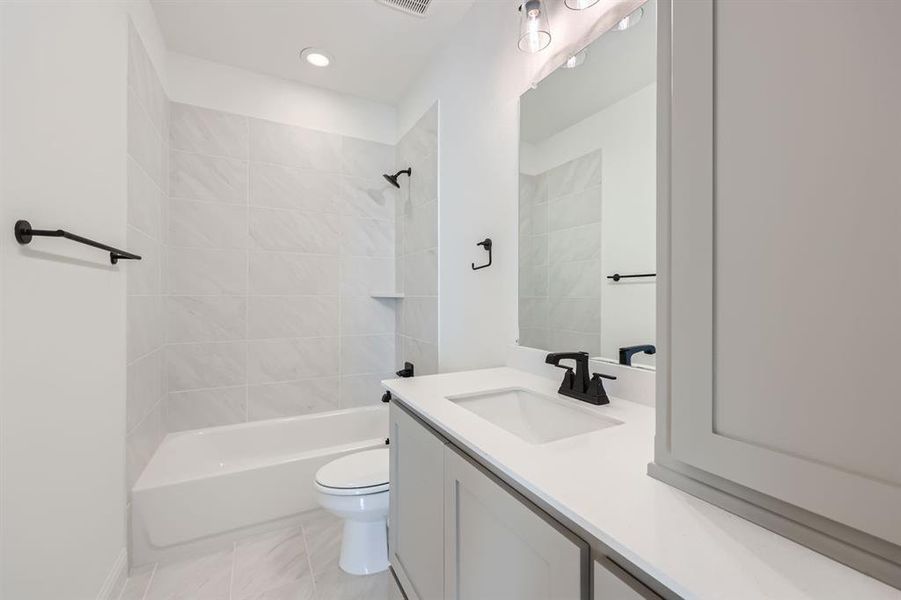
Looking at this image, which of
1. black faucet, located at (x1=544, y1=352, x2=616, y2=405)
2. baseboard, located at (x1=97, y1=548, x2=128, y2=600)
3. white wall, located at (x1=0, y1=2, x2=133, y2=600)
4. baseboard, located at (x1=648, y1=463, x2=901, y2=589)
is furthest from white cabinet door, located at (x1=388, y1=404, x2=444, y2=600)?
baseboard, located at (x1=97, y1=548, x2=128, y2=600)

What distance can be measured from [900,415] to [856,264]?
16 centimetres

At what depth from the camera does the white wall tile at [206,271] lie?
87.7 inches

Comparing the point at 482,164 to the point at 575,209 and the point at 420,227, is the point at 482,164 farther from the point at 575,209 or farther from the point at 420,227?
the point at 420,227

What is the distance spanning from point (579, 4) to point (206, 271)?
92.7 inches

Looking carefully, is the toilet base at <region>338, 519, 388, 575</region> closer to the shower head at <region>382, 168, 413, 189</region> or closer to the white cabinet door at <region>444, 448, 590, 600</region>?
the white cabinet door at <region>444, 448, 590, 600</region>

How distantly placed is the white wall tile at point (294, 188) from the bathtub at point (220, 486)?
4.75 ft

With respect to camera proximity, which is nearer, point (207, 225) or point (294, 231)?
point (207, 225)

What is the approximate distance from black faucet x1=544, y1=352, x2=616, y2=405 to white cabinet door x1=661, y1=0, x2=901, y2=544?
0.50m

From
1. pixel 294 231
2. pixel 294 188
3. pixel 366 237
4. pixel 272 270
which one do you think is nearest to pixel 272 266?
pixel 272 270

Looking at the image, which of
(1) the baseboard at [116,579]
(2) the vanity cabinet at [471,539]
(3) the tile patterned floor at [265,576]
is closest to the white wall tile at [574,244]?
(2) the vanity cabinet at [471,539]

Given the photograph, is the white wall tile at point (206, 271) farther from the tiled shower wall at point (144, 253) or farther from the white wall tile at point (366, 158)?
the white wall tile at point (366, 158)

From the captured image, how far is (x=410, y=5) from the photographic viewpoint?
1.83 metres

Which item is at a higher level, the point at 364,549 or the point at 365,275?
the point at 365,275

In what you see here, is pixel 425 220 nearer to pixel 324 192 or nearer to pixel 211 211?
pixel 324 192
